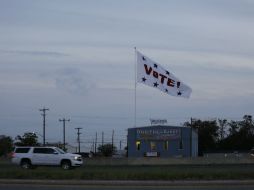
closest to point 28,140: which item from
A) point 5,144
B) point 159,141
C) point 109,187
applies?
point 5,144

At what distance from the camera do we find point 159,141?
101438mm

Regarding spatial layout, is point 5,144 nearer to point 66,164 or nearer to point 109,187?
point 66,164

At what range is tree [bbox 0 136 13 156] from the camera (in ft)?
461

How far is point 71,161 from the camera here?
4288 cm

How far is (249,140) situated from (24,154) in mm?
109191

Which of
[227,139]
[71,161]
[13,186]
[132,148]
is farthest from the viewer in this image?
[227,139]

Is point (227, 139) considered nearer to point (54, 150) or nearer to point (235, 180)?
point (54, 150)

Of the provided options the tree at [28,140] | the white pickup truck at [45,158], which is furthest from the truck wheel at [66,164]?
the tree at [28,140]

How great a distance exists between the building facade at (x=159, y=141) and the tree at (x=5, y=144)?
47699 millimetres

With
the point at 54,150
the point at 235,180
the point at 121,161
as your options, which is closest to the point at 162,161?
the point at 121,161

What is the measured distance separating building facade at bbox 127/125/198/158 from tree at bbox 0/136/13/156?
47699mm

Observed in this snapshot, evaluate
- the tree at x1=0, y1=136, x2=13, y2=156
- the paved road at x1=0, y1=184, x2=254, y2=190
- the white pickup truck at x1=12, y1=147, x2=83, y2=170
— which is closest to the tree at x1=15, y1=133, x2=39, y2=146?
the tree at x1=0, y1=136, x2=13, y2=156

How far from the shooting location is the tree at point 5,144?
461ft

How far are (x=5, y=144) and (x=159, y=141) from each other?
5545 cm
